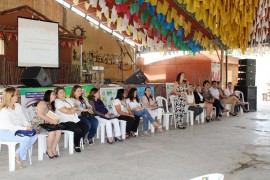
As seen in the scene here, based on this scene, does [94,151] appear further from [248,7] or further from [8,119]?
[248,7]

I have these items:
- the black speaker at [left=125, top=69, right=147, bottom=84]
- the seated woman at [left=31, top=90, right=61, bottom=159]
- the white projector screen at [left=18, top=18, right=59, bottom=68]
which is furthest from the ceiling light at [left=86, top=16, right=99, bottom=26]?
the seated woman at [left=31, top=90, right=61, bottom=159]

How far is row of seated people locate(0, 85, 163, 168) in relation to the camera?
4.01 m

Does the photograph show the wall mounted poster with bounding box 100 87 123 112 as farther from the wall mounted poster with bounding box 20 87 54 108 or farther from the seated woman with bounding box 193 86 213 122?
the seated woman with bounding box 193 86 213 122

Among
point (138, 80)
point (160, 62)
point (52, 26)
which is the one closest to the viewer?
point (52, 26)

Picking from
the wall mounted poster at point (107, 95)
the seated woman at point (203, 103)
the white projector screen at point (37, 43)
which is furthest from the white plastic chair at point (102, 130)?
the white projector screen at point (37, 43)

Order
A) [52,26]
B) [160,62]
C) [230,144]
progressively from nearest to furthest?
1. [230,144]
2. [52,26]
3. [160,62]

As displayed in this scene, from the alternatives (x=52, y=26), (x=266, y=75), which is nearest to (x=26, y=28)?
(x=52, y=26)

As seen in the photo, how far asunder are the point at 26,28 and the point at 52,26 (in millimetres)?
884

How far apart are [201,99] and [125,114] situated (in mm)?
3269

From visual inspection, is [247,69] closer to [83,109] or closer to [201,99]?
[201,99]

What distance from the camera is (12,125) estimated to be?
397 centimetres

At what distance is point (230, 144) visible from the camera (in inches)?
212

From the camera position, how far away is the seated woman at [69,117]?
189 inches

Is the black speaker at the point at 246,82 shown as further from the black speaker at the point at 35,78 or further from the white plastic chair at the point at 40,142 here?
the white plastic chair at the point at 40,142
